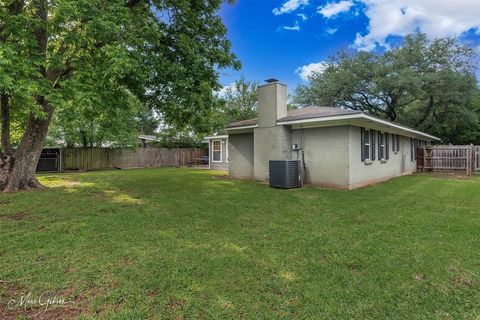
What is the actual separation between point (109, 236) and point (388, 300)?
3.91 meters

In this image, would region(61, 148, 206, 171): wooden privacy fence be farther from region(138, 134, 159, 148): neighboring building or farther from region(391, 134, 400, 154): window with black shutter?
region(391, 134, 400, 154): window with black shutter

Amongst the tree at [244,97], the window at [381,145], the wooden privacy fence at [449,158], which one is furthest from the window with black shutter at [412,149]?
the tree at [244,97]

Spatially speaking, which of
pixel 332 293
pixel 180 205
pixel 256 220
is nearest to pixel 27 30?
pixel 180 205

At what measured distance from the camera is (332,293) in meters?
2.80

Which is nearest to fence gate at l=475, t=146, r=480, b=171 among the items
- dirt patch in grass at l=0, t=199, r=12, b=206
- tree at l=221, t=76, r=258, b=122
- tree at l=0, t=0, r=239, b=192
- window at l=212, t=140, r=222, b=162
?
tree at l=0, t=0, r=239, b=192

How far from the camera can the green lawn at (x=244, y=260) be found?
8.48 ft

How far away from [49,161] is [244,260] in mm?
17822

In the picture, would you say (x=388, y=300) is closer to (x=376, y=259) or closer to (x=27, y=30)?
(x=376, y=259)

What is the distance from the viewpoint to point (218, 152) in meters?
20.4

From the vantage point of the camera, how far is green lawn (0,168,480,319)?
2.58m

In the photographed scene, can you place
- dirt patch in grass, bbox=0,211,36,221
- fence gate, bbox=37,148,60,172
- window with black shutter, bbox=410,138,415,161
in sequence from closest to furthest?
dirt patch in grass, bbox=0,211,36,221
window with black shutter, bbox=410,138,415,161
fence gate, bbox=37,148,60,172

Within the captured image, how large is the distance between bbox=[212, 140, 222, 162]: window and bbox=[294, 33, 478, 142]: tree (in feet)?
28.7

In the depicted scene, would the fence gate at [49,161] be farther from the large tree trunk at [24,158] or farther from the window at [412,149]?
the window at [412,149]

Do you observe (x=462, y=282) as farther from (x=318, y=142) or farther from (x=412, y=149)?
(x=412, y=149)
